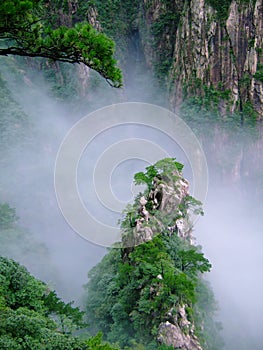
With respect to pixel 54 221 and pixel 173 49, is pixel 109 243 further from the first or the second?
pixel 173 49

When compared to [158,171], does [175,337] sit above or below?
below

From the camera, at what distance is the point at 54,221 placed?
26.7 meters

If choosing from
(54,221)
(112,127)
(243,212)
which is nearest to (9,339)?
(112,127)

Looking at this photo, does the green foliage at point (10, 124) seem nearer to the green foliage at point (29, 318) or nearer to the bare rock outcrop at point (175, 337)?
the bare rock outcrop at point (175, 337)

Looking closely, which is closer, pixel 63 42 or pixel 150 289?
pixel 63 42

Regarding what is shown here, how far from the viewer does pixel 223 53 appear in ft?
93.1

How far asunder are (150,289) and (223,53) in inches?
792

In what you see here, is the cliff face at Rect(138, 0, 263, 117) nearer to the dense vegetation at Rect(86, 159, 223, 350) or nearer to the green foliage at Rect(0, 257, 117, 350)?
the dense vegetation at Rect(86, 159, 223, 350)

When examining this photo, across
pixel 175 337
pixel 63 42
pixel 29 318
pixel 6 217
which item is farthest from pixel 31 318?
pixel 6 217

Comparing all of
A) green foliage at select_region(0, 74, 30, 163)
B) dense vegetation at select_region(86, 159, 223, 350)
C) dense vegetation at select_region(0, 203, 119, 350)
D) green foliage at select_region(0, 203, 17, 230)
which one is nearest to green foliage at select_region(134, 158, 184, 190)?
dense vegetation at select_region(86, 159, 223, 350)

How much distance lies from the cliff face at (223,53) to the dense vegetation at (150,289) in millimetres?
14216

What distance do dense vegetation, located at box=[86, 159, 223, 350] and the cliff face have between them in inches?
560

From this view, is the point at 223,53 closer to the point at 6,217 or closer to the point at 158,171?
the point at 158,171

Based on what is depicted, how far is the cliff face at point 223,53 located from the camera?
27656 millimetres
